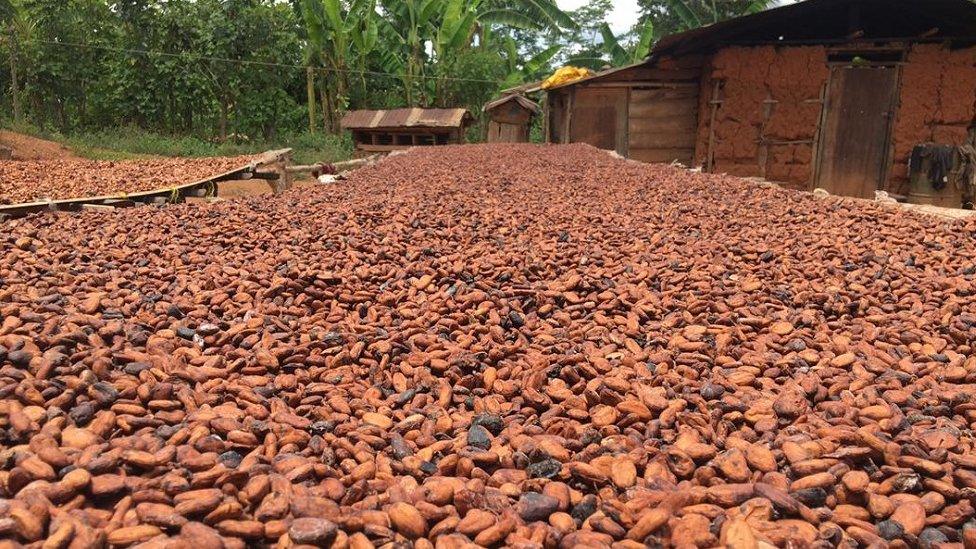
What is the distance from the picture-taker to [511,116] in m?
20.9

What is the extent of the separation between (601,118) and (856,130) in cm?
475

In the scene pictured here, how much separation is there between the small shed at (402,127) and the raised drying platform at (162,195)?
29.3ft

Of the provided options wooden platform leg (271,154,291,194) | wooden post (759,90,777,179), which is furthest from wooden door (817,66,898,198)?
wooden platform leg (271,154,291,194)

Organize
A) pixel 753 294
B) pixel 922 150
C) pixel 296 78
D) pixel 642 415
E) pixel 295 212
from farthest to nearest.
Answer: pixel 296 78 < pixel 922 150 < pixel 295 212 < pixel 753 294 < pixel 642 415

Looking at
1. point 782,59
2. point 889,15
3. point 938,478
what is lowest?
point 938,478

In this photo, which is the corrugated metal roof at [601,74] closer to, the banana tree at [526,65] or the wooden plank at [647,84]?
the wooden plank at [647,84]

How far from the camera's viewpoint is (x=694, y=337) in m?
2.38

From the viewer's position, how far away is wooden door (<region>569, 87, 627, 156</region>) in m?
13.1

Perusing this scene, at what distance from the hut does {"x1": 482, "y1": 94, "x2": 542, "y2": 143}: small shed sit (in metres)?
8.10

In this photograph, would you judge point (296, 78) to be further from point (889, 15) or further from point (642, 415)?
point (642, 415)

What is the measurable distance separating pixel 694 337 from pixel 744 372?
1.04 ft

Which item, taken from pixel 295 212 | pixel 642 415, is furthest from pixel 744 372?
pixel 295 212

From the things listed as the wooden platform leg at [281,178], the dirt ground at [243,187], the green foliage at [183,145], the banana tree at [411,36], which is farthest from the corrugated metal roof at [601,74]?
the green foliage at [183,145]

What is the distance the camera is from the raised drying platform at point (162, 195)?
5238 mm
